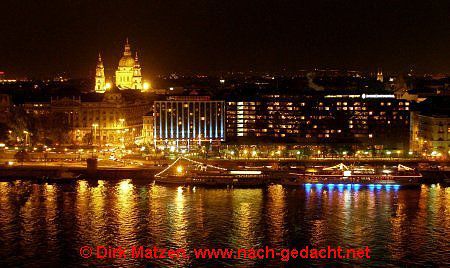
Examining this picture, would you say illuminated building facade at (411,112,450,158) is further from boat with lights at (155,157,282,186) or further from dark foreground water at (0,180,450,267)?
boat with lights at (155,157,282,186)

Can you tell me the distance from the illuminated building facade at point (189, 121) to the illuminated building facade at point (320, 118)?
0.69m

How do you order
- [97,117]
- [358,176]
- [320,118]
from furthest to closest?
[97,117] → [320,118] → [358,176]

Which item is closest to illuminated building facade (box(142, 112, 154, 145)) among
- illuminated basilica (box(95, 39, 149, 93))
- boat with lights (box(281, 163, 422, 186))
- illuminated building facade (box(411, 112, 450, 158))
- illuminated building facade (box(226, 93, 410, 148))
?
illuminated building facade (box(226, 93, 410, 148))

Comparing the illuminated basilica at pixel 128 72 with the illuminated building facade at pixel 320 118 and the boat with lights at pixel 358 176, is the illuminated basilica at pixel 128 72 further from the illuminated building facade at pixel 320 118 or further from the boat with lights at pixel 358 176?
the boat with lights at pixel 358 176

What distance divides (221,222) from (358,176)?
25.7 ft

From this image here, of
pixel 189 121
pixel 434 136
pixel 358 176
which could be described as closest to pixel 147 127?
pixel 189 121

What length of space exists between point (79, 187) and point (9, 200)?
9.82 feet

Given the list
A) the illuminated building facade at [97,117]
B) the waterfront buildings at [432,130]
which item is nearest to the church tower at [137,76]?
the illuminated building facade at [97,117]

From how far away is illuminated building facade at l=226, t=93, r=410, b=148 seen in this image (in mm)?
33375

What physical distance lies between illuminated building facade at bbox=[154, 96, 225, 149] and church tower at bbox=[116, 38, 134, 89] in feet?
42.5

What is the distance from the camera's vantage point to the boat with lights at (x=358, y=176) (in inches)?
945

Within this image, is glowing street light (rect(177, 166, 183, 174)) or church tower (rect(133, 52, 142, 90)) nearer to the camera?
glowing street light (rect(177, 166, 183, 174))

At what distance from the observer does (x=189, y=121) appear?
113ft

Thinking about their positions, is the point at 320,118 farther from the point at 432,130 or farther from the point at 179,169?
the point at 179,169
